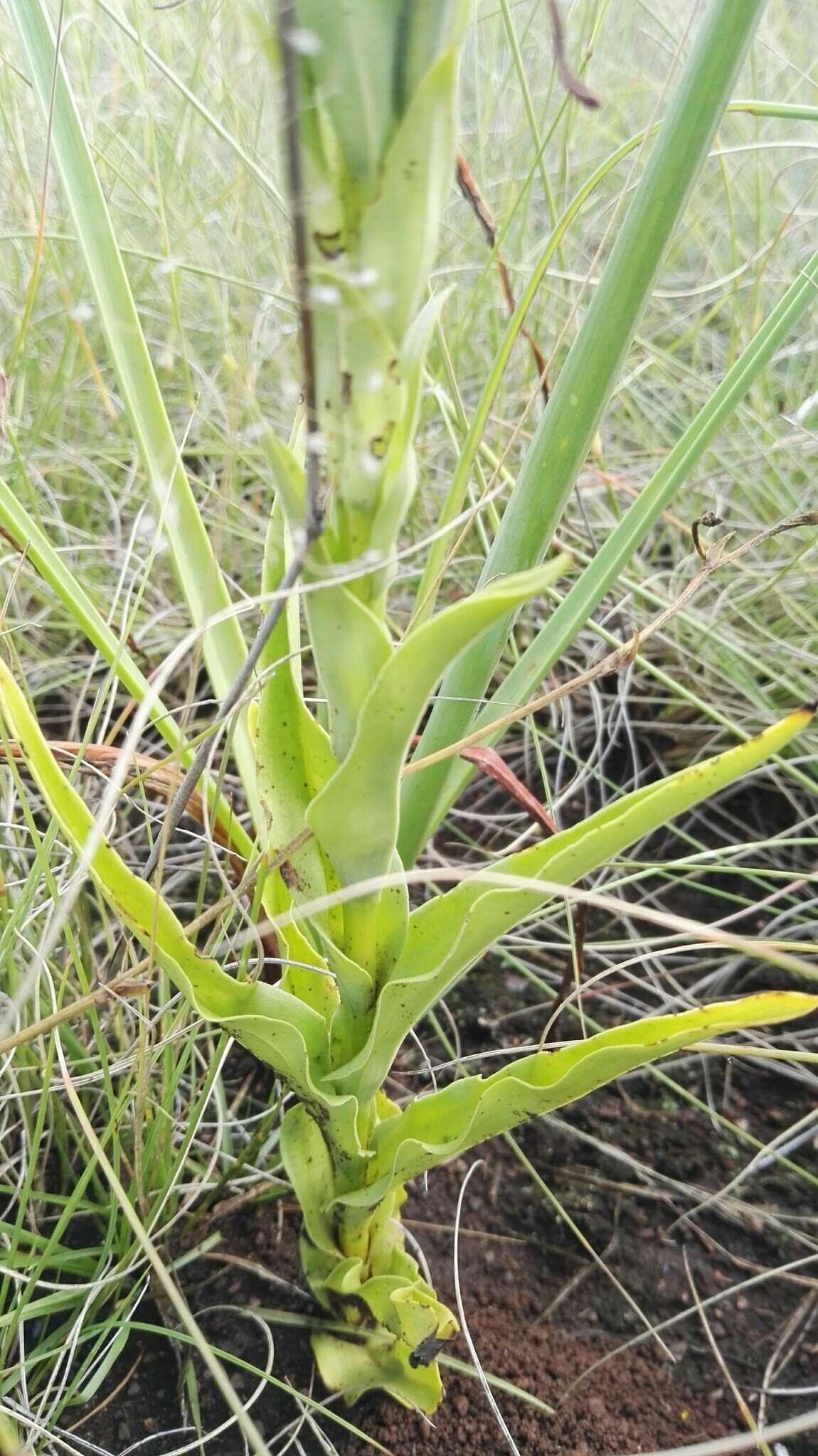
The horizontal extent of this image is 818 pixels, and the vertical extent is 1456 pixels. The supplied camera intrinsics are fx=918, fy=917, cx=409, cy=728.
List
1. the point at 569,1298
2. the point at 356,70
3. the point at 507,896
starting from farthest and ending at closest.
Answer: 1. the point at 569,1298
2. the point at 507,896
3. the point at 356,70

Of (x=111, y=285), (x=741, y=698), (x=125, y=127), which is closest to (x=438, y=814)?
(x=111, y=285)

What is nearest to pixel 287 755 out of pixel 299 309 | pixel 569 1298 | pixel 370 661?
pixel 370 661

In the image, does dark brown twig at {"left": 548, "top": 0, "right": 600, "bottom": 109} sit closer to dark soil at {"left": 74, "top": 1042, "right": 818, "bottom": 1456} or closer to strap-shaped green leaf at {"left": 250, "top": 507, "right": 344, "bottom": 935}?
strap-shaped green leaf at {"left": 250, "top": 507, "right": 344, "bottom": 935}

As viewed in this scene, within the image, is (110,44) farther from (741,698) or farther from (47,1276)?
(47,1276)

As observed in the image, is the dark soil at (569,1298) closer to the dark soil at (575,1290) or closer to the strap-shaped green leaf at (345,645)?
the dark soil at (575,1290)

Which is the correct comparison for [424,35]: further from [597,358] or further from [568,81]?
[597,358]

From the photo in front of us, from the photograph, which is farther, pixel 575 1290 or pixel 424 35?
pixel 575 1290
